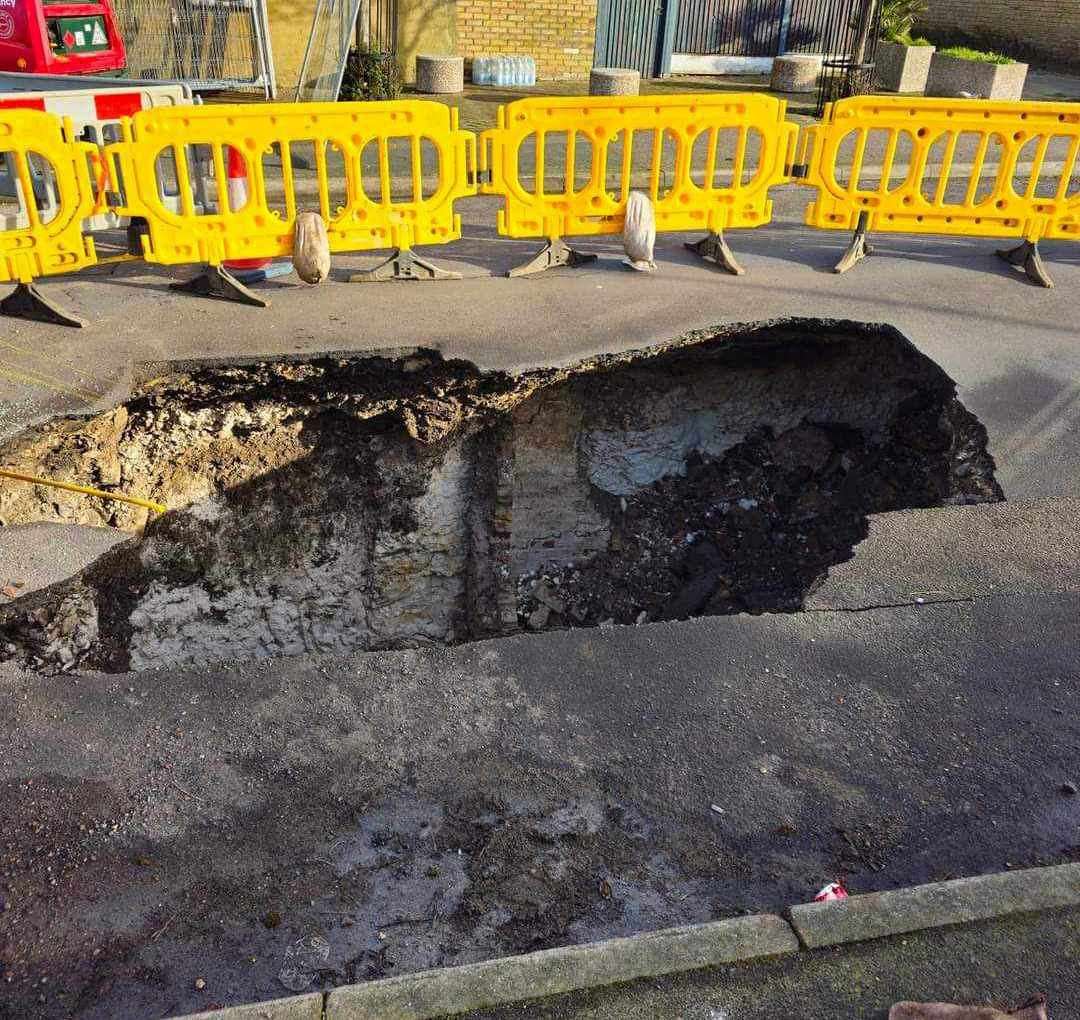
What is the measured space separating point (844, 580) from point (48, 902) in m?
3.58

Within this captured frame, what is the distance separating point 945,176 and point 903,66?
11463 millimetres

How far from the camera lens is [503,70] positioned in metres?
16.6

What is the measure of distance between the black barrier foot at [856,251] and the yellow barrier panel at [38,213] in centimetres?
605

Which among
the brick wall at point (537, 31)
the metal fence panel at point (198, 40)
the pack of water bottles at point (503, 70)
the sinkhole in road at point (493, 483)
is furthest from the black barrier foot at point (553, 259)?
the brick wall at point (537, 31)

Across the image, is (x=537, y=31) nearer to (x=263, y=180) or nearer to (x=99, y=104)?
(x=99, y=104)

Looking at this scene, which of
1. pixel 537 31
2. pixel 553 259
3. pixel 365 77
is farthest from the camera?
pixel 537 31

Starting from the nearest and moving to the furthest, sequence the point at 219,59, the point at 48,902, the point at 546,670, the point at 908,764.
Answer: the point at 48,902 → the point at 908,764 → the point at 546,670 → the point at 219,59

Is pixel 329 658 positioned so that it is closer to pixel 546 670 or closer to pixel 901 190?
pixel 546 670

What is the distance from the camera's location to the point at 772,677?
13.3 ft

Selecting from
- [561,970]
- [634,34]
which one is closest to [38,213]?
[561,970]

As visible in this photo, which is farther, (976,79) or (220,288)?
(976,79)

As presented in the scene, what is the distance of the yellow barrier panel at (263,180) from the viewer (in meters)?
6.84

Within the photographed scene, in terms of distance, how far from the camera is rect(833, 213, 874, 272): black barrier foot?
329 inches

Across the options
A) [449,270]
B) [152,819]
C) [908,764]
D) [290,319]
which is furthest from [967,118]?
[152,819]
